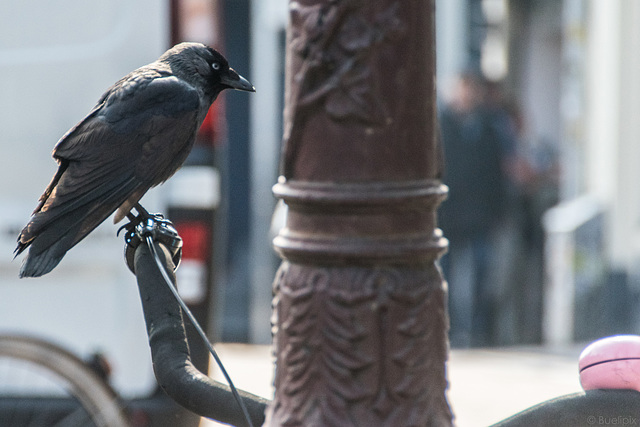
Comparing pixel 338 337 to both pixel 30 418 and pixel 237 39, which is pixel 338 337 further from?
pixel 237 39

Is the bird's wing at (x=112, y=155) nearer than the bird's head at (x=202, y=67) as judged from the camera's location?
Yes

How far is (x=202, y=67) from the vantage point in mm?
2053

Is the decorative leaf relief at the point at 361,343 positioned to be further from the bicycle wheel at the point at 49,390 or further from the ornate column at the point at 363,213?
the bicycle wheel at the point at 49,390

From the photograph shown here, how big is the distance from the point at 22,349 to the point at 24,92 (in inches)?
39.2

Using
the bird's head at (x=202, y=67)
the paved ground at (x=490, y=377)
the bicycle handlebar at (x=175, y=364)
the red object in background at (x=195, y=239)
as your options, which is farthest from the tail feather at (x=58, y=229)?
the paved ground at (x=490, y=377)

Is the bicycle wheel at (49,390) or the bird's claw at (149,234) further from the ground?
the bird's claw at (149,234)


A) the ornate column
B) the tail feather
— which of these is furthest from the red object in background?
the ornate column

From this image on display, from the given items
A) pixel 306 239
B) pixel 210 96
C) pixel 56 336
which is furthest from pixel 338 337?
pixel 56 336

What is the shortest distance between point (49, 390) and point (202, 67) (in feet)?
7.07

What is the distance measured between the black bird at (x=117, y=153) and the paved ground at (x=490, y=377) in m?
3.29

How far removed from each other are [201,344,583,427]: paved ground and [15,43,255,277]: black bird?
3.29 m

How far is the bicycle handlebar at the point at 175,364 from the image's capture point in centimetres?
168

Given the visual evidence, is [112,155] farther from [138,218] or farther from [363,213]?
[363,213]

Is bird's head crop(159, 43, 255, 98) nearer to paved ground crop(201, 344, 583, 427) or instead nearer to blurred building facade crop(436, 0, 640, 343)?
paved ground crop(201, 344, 583, 427)
